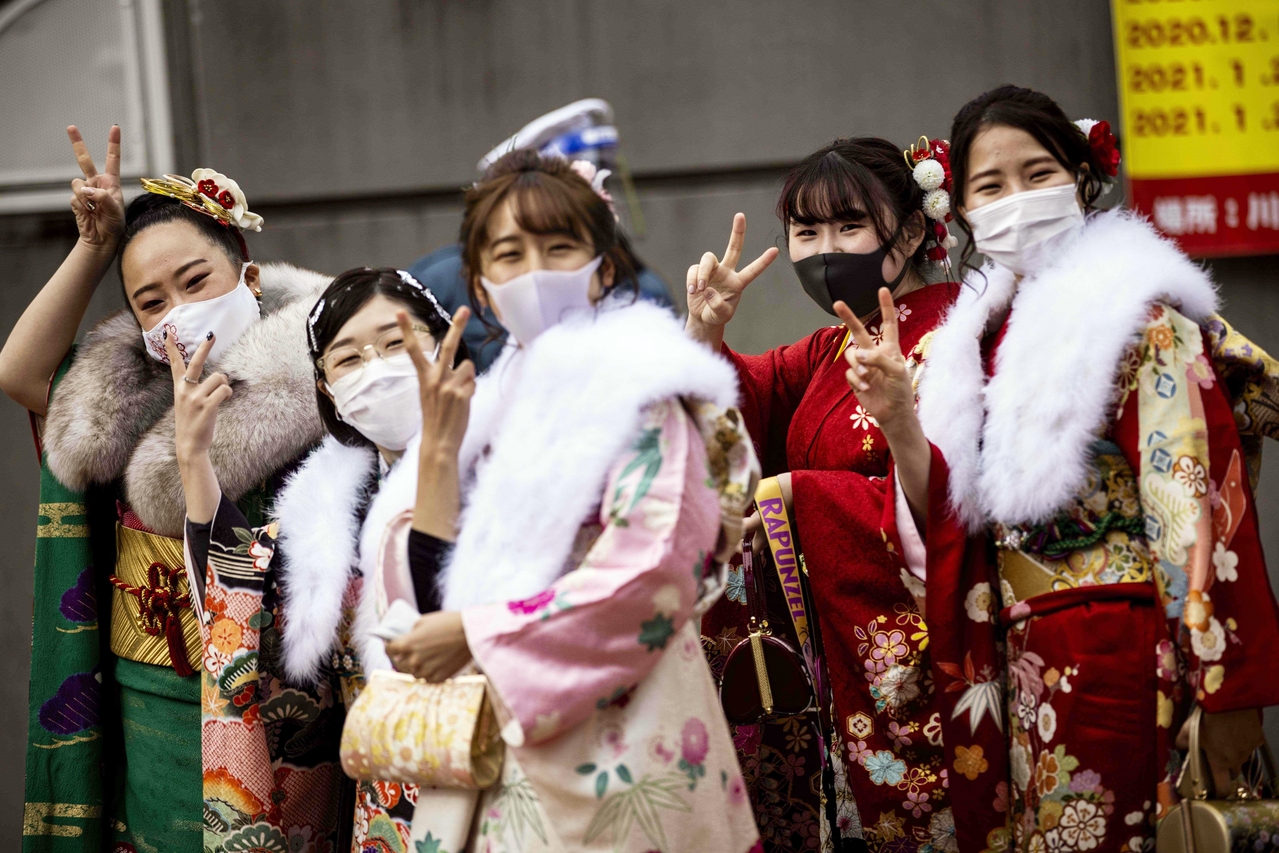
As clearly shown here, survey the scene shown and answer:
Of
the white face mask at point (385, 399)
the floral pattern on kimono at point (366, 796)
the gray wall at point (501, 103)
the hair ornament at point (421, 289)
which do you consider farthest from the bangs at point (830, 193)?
the gray wall at point (501, 103)

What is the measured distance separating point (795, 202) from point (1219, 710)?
1497 millimetres

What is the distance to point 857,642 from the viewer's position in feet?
7.98

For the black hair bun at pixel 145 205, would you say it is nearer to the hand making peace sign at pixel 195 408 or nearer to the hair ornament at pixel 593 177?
the hand making peace sign at pixel 195 408

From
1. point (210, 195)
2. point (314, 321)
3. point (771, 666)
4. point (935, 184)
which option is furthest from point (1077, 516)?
point (210, 195)

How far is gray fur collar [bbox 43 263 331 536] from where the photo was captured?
2.61 meters

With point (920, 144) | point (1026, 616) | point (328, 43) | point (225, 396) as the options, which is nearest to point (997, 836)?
point (1026, 616)

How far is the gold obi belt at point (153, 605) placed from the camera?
2.63 metres

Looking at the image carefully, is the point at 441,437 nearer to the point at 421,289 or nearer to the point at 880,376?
the point at 421,289

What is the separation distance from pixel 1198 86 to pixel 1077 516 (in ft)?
8.81

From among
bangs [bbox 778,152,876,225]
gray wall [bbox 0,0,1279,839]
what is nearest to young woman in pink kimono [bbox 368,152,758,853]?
bangs [bbox 778,152,876,225]

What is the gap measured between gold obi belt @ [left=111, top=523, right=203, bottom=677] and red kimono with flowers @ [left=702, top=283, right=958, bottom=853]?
1.28 m

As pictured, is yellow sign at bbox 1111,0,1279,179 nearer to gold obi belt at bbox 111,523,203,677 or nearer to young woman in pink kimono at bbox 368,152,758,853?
young woman in pink kimono at bbox 368,152,758,853

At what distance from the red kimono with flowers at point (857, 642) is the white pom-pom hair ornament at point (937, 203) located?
19 cm

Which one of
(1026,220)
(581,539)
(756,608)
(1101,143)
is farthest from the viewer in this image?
(756,608)
